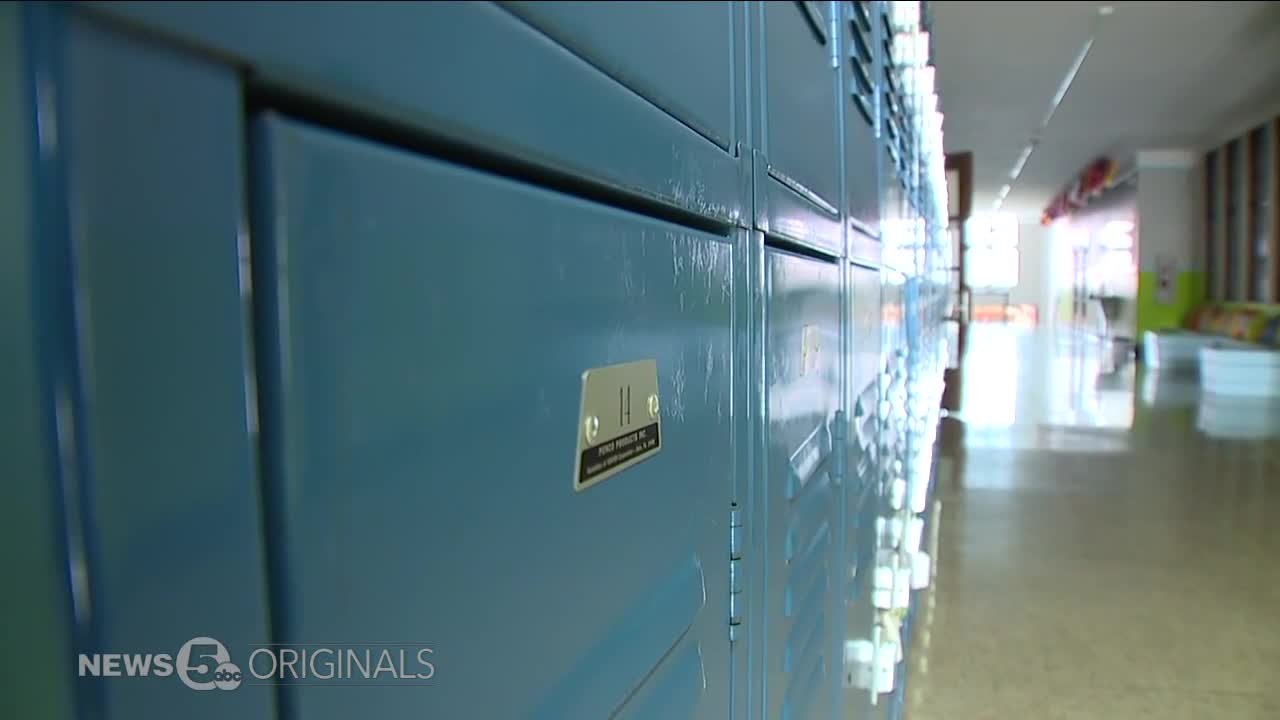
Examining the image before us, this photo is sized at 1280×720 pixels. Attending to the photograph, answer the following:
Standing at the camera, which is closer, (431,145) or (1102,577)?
(431,145)

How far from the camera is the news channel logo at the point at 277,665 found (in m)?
0.17

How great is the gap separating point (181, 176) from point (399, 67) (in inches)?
2.9

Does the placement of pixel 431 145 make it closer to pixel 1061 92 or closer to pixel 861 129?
pixel 861 129

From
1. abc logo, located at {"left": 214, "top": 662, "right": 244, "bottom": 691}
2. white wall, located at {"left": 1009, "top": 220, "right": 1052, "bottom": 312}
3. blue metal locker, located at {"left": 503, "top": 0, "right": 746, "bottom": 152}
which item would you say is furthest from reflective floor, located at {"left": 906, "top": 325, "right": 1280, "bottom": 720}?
white wall, located at {"left": 1009, "top": 220, "right": 1052, "bottom": 312}

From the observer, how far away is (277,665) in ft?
0.67

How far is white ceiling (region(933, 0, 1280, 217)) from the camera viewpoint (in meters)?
6.16

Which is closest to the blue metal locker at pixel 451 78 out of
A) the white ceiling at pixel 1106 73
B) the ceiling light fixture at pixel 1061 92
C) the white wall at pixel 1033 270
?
the white ceiling at pixel 1106 73

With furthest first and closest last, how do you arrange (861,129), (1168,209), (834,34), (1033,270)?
(1033,270) < (1168,209) < (861,129) < (834,34)

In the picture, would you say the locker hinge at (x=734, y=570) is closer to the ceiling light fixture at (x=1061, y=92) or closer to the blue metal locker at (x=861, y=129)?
the blue metal locker at (x=861, y=129)

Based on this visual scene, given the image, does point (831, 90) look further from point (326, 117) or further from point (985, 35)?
point (985, 35)

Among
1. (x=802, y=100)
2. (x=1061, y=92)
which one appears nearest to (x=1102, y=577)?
(x=802, y=100)

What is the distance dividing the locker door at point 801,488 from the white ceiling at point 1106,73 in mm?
4234

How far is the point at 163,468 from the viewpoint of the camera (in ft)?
0.58

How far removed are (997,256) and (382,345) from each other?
23.0 metres
